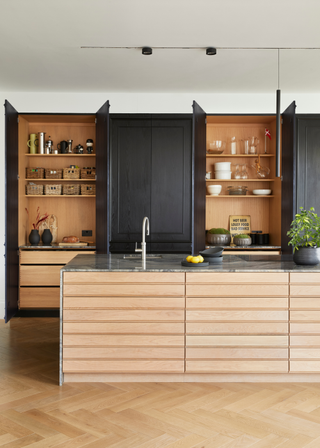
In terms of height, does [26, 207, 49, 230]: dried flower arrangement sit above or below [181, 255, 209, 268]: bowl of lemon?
above

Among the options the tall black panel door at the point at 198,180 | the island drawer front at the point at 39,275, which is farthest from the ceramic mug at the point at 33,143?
the tall black panel door at the point at 198,180

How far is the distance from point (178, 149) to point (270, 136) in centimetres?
140

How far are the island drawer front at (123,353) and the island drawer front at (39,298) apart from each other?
243cm

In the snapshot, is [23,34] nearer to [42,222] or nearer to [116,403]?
[42,222]

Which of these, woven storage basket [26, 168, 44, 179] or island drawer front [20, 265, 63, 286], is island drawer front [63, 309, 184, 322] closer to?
island drawer front [20, 265, 63, 286]

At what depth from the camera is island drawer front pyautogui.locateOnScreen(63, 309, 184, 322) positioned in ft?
10.3

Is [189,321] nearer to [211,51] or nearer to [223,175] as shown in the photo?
[211,51]

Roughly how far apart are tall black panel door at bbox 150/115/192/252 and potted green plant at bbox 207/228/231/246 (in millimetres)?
361

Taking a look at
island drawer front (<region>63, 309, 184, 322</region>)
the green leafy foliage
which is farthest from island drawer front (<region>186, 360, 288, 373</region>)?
the green leafy foliage

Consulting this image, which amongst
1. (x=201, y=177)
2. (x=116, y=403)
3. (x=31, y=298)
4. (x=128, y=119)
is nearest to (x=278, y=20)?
(x=201, y=177)

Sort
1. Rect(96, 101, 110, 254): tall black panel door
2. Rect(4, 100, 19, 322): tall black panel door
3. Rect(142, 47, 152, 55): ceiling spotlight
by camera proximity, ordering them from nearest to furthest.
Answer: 1. Rect(142, 47, 152, 55): ceiling spotlight
2. Rect(4, 100, 19, 322): tall black panel door
3. Rect(96, 101, 110, 254): tall black panel door

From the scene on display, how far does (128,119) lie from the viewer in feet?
17.9

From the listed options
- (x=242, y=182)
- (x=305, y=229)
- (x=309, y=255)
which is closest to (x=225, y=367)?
(x=309, y=255)

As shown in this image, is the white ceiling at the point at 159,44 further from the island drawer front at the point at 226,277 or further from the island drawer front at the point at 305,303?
the island drawer front at the point at 305,303
